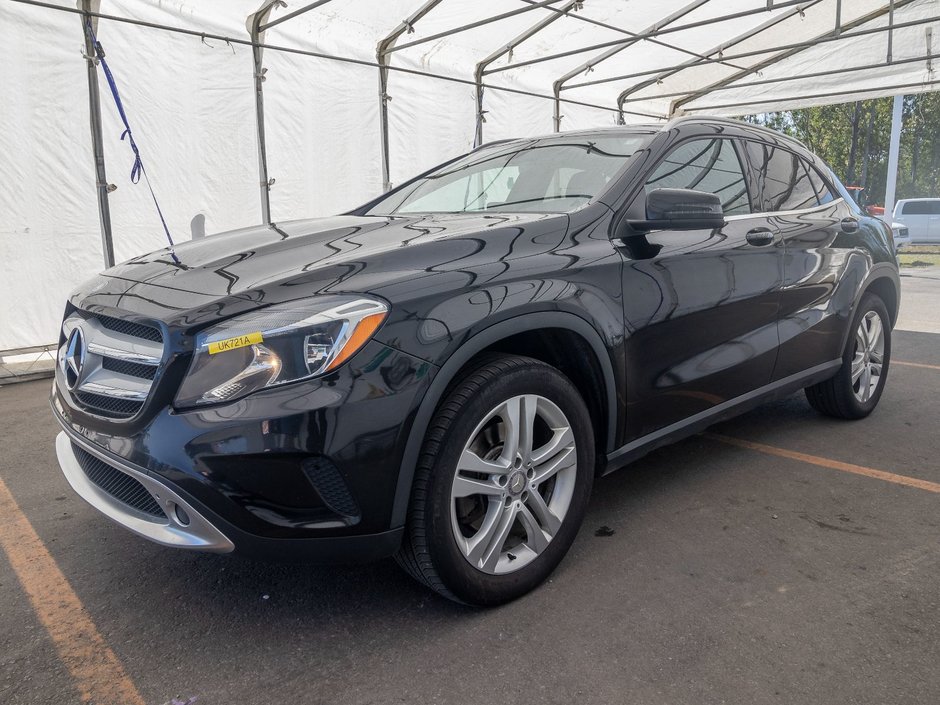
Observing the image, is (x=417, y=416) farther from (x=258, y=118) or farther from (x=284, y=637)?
(x=258, y=118)

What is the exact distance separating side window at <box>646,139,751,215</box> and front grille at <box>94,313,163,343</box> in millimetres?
1788

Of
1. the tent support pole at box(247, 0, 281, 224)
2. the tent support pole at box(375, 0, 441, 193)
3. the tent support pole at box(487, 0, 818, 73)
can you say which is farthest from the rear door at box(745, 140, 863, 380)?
the tent support pole at box(487, 0, 818, 73)

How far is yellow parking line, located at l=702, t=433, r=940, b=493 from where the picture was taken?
3.15 meters

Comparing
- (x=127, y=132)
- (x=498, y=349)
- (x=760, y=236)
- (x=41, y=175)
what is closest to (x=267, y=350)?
(x=498, y=349)

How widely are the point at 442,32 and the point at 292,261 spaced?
7.19 metres

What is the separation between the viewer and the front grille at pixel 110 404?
1.90 m

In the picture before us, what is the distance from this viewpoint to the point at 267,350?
1.79m

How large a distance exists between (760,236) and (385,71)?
6.44 meters

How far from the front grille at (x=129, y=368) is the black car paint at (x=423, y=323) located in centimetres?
7

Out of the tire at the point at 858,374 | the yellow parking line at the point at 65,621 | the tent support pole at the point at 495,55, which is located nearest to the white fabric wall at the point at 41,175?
the yellow parking line at the point at 65,621

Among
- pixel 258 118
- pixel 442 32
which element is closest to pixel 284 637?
pixel 258 118

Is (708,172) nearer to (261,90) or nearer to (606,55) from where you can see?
(261,90)

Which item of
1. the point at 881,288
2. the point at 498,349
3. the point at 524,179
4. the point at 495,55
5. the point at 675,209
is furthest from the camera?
the point at 495,55

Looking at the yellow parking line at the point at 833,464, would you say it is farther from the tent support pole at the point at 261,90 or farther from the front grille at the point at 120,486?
the tent support pole at the point at 261,90
